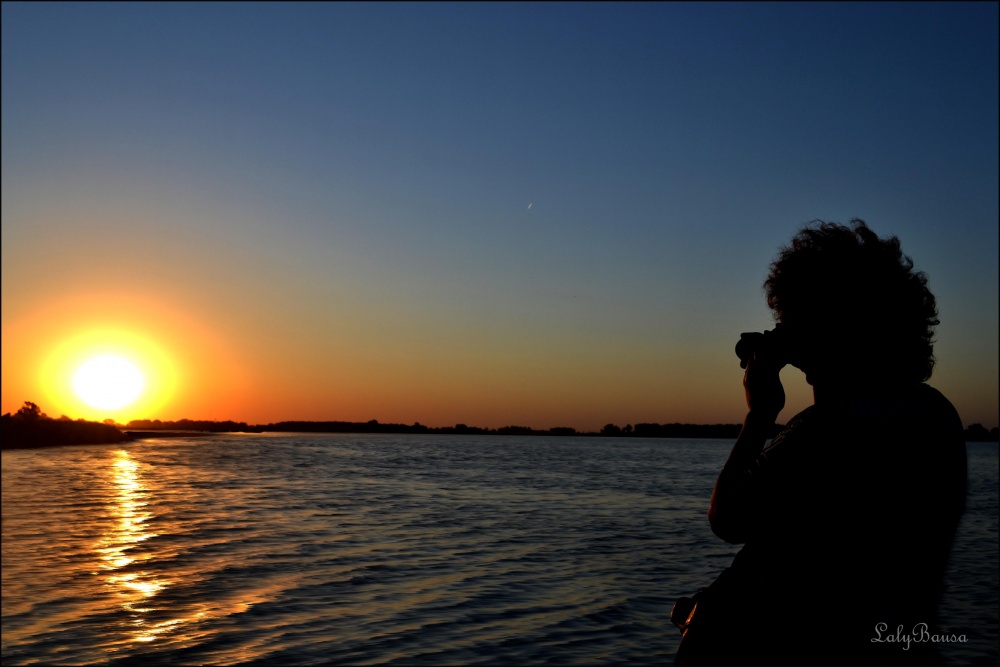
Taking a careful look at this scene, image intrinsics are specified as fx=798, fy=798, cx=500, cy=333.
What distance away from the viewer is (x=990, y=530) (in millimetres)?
22547

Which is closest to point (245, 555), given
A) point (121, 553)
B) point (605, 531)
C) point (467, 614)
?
point (121, 553)

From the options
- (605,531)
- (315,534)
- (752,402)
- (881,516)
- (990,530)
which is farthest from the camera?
(990,530)

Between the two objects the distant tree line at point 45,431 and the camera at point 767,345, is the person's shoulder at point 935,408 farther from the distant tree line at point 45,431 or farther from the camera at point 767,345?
the distant tree line at point 45,431

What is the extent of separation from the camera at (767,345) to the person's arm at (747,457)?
0.02m

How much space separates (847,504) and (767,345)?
0.57 m

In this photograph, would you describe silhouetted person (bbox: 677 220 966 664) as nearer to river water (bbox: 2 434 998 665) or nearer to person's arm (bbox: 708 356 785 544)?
person's arm (bbox: 708 356 785 544)

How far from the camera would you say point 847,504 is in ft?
6.97

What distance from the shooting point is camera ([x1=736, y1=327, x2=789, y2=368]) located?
248cm

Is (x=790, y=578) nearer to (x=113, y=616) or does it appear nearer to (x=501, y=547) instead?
(x=113, y=616)

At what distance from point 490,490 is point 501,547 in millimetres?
15472

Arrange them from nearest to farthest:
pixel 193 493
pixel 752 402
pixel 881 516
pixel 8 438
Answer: pixel 881 516, pixel 752 402, pixel 193 493, pixel 8 438

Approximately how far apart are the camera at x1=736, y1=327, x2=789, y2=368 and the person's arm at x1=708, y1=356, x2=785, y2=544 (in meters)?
0.02

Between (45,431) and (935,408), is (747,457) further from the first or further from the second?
(45,431)

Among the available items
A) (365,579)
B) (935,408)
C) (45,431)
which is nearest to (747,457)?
(935,408)
